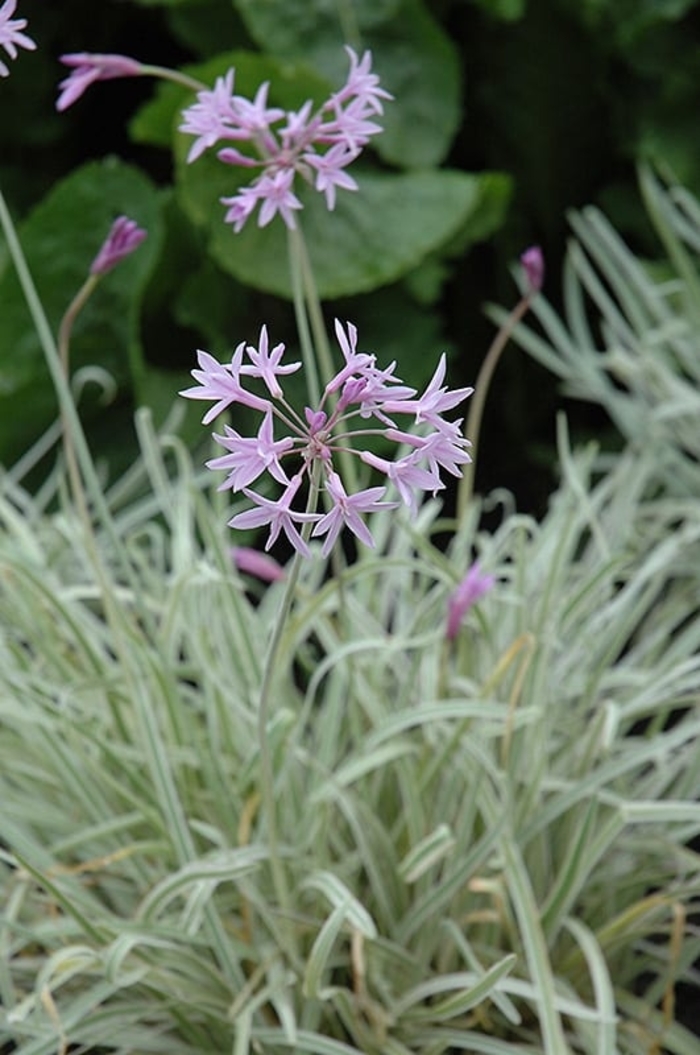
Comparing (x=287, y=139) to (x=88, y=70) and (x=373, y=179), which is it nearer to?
(x=88, y=70)

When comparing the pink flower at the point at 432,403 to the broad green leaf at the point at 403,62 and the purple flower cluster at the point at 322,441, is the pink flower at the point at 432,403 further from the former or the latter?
the broad green leaf at the point at 403,62

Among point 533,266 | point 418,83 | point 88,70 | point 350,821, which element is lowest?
point 350,821

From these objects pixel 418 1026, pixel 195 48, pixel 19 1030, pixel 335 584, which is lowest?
pixel 418 1026

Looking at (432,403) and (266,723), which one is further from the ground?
(432,403)

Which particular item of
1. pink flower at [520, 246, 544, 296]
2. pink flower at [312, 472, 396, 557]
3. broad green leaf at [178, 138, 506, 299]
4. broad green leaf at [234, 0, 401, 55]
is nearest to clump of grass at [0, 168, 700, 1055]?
pink flower at [520, 246, 544, 296]

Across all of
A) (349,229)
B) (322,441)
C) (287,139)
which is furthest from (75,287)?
(322,441)

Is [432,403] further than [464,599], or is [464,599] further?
[464,599]

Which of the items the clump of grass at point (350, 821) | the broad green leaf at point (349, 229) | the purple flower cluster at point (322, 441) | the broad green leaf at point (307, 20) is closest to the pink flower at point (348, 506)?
the purple flower cluster at point (322, 441)

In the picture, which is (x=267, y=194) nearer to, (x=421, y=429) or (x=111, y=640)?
(x=111, y=640)

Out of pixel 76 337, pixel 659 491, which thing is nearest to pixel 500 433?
pixel 659 491
